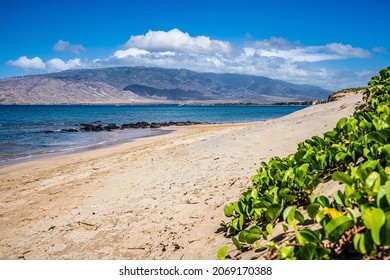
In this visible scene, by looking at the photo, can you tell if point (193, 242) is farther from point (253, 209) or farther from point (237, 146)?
point (237, 146)

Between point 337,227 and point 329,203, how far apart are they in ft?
1.97

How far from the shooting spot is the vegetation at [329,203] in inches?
68.2

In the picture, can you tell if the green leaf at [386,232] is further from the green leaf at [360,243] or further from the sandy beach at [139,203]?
the sandy beach at [139,203]

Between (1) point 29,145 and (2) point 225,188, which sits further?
(1) point 29,145

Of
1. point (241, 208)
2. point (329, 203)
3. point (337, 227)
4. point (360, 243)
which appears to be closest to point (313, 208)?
point (329, 203)

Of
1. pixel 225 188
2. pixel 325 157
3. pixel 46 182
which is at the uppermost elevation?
pixel 325 157

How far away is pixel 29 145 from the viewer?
22094 mm

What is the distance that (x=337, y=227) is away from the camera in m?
1.80

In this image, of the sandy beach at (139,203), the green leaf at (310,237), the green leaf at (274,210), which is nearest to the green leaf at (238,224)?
the sandy beach at (139,203)

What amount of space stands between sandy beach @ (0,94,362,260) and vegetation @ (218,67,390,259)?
761 millimetres

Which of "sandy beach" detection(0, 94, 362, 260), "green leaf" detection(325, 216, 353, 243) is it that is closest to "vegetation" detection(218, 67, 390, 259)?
"green leaf" detection(325, 216, 353, 243)

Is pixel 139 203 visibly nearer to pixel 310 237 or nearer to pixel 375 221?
pixel 310 237
